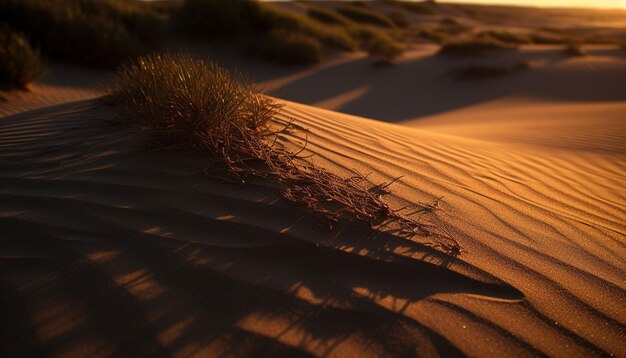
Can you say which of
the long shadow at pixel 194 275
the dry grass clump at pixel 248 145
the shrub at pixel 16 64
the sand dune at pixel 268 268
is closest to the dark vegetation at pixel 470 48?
the sand dune at pixel 268 268

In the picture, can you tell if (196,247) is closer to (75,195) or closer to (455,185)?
(75,195)

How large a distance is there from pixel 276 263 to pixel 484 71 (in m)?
10.8

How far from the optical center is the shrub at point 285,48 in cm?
1110

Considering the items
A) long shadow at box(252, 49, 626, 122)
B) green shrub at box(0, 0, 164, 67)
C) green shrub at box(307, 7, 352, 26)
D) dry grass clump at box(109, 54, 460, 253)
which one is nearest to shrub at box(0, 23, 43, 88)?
green shrub at box(0, 0, 164, 67)

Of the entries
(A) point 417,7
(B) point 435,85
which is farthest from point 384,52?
(A) point 417,7

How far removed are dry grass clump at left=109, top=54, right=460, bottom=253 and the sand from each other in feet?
0.33

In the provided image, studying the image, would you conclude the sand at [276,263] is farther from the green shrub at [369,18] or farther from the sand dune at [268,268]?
the green shrub at [369,18]

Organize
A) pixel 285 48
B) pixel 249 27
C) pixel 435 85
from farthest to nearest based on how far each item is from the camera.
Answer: pixel 249 27
pixel 285 48
pixel 435 85

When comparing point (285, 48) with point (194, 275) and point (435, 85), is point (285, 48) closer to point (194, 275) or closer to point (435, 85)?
point (435, 85)

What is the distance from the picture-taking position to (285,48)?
11.1 metres

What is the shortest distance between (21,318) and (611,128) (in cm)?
634

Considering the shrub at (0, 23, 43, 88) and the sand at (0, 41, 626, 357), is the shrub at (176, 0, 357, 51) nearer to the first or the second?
the shrub at (0, 23, 43, 88)

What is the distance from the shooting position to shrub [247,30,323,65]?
11102 mm

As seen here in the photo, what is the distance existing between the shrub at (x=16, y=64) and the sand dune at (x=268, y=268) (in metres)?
4.01
